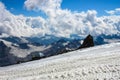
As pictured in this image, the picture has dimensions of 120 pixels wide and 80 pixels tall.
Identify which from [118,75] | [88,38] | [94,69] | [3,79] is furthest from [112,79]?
[88,38]

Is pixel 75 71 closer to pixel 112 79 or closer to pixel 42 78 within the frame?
pixel 42 78

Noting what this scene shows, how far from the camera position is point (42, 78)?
16.9 meters

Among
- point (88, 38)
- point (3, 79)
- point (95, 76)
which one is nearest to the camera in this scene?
point (95, 76)

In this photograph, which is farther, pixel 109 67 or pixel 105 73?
pixel 109 67

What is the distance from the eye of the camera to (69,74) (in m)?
16.7

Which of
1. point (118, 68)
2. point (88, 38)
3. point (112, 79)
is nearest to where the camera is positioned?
point (112, 79)

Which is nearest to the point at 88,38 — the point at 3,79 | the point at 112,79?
the point at 3,79

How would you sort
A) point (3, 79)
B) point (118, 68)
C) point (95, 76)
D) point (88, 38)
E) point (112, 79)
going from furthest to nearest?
point (88, 38), point (3, 79), point (118, 68), point (95, 76), point (112, 79)

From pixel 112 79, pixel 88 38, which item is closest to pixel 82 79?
pixel 112 79

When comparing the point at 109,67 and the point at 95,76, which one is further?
the point at 109,67

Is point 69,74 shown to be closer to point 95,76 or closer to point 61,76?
point 61,76

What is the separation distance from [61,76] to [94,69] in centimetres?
265

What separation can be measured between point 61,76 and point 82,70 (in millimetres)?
1883

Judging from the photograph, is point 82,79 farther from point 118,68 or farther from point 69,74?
point 118,68
